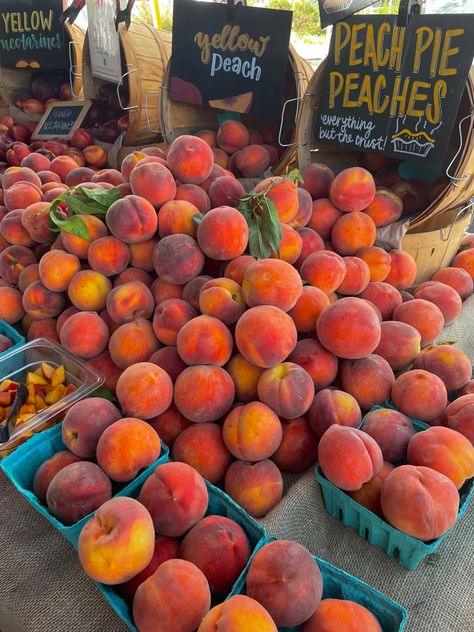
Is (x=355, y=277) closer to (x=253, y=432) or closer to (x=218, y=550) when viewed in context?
(x=253, y=432)

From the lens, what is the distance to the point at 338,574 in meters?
0.72

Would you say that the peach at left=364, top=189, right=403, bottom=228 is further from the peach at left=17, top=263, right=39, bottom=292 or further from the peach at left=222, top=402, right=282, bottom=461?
the peach at left=17, top=263, right=39, bottom=292

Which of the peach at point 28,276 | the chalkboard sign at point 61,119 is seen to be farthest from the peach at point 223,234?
the chalkboard sign at point 61,119

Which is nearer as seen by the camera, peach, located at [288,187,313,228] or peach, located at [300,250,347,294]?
peach, located at [300,250,347,294]

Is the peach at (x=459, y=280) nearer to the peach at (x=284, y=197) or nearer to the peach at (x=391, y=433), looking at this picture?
Result: the peach at (x=284, y=197)

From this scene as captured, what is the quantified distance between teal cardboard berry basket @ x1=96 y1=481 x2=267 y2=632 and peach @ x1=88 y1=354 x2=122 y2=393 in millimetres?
376

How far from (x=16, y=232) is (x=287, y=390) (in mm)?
1060

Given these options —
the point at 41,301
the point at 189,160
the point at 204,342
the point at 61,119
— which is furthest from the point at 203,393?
the point at 61,119

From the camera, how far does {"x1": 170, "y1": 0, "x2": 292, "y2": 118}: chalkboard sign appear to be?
5.76 ft

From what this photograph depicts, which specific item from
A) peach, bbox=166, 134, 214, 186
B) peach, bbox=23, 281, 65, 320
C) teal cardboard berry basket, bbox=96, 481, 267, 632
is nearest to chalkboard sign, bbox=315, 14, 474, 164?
peach, bbox=166, 134, 214, 186

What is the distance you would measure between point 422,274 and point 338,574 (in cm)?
121

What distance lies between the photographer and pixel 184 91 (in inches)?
80.2

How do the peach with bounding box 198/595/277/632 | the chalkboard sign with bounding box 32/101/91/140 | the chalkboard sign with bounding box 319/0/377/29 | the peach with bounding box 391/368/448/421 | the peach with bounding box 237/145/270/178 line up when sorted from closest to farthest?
the peach with bounding box 198/595/277/632 → the peach with bounding box 391/368/448/421 → the chalkboard sign with bounding box 319/0/377/29 → the peach with bounding box 237/145/270/178 → the chalkboard sign with bounding box 32/101/91/140

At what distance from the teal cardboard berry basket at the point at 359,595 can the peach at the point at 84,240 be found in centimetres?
93
